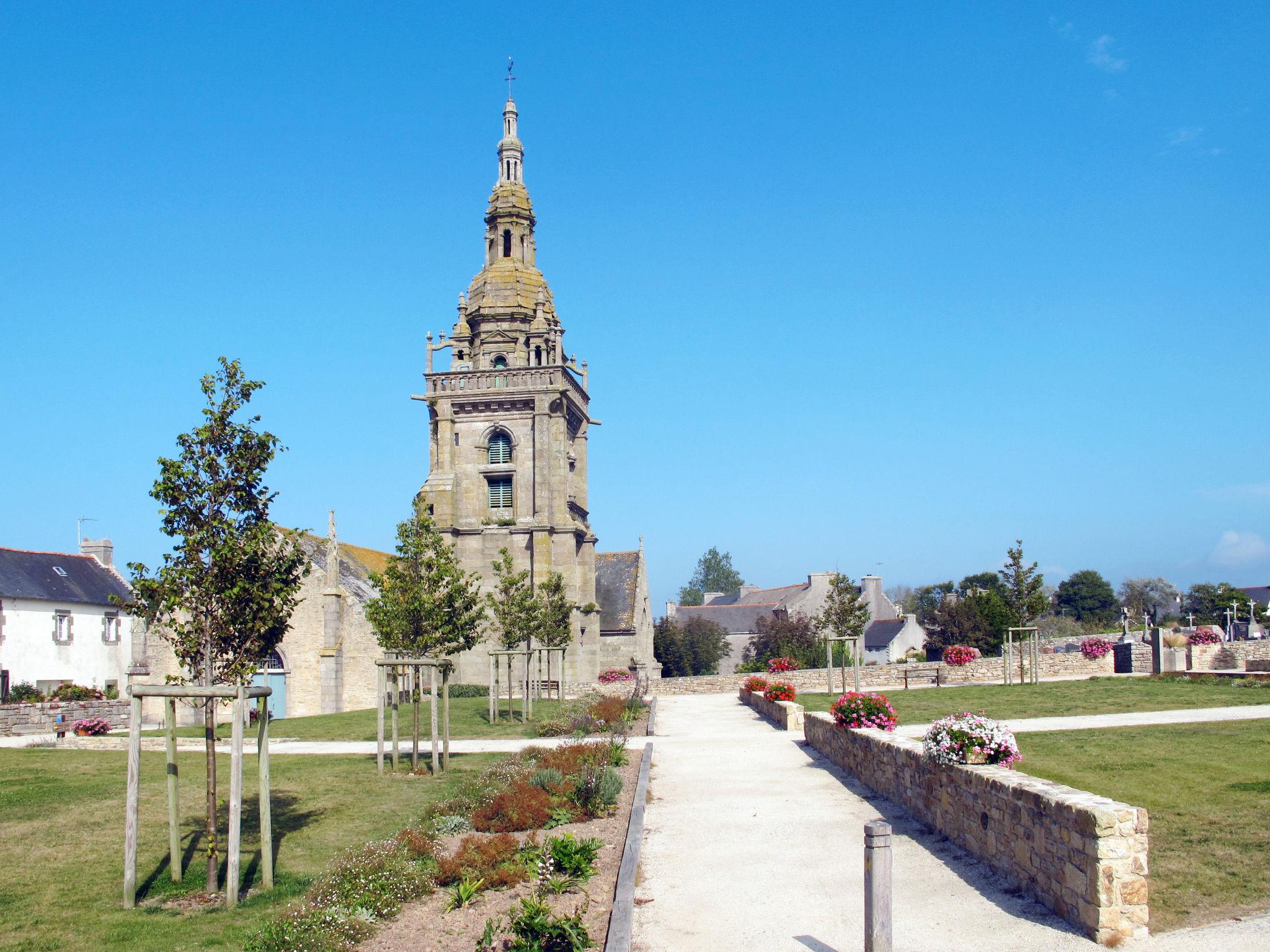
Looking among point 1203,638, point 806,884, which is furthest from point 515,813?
point 1203,638

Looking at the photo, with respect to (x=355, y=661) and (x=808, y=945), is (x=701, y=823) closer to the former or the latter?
(x=808, y=945)

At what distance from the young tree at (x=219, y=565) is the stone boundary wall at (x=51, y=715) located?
73.5ft

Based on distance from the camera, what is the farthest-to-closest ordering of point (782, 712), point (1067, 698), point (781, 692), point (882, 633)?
point (882, 633) < point (781, 692) < point (1067, 698) < point (782, 712)

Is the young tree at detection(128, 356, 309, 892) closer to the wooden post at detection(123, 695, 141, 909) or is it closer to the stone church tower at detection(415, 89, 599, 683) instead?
the wooden post at detection(123, 695, 141, 909)

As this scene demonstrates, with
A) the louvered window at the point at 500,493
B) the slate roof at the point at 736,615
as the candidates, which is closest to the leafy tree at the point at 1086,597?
the slate roof at the point at 736,615

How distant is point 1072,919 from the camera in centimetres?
765

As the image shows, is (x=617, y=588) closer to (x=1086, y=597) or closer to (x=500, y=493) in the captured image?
(x=500, y=493)

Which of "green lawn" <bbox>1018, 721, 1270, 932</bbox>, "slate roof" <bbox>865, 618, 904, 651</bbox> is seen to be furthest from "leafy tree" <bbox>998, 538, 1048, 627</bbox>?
"slate roof" <bbox>865, 618, 904, 651</bbox>

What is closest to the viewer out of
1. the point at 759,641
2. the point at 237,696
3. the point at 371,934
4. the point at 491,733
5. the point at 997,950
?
the point at 997,950

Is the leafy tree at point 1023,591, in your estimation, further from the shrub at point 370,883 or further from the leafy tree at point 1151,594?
the leafy tree at point 1151,594

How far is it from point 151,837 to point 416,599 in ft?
41.4

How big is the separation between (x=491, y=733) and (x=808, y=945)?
62.0ft

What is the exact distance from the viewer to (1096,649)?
39.3 meters

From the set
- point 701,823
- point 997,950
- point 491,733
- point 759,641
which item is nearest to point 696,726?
point 491,733
